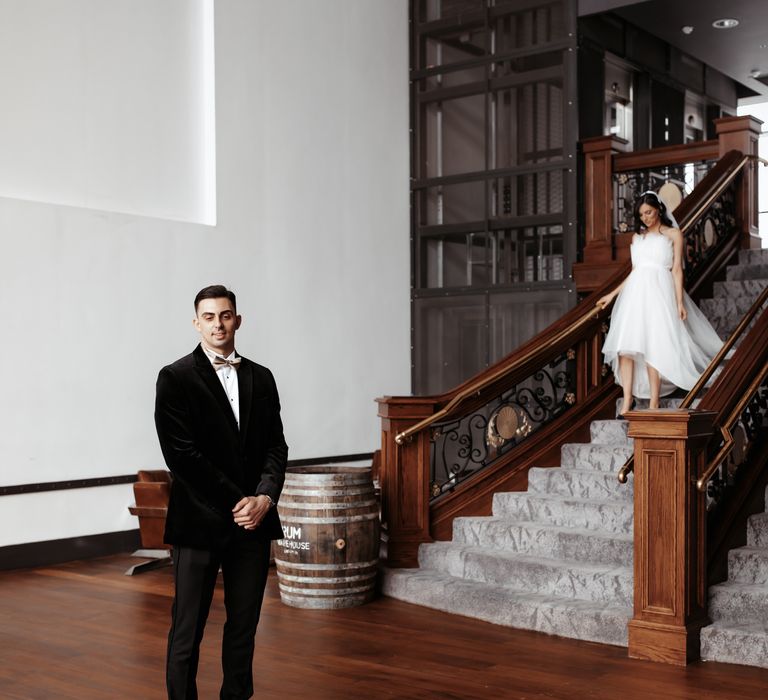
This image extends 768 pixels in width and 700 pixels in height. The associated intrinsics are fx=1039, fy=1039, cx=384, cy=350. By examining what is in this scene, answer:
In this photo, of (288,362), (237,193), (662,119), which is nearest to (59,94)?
(237,193)

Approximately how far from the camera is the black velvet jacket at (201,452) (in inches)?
132

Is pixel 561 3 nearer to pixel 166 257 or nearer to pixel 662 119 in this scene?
pixel 662 119

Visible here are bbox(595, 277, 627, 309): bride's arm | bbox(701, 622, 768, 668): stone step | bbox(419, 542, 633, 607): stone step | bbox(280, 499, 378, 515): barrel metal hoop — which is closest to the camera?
bbox(701, 622, 768, 668): stone step

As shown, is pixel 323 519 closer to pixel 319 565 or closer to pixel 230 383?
pixel 319 565

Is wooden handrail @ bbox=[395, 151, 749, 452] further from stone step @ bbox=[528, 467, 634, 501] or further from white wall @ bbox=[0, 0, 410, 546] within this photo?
white wall @ bbox=[0, 0, 410, 546]

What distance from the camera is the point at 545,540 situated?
614 cm

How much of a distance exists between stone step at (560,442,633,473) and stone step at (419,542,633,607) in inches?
37.2

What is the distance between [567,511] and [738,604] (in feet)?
4.78

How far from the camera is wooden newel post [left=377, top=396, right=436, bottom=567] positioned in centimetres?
648

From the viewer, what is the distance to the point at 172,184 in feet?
29.0

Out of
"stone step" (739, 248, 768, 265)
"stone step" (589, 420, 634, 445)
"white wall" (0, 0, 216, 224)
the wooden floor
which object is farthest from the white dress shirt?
"stone step" (739, 248, 768, 265)

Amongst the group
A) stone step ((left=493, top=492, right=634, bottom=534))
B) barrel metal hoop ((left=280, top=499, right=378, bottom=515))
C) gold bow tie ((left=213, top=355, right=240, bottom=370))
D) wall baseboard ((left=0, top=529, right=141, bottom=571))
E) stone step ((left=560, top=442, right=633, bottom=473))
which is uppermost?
gold bow tie ((left=213, top=355, right=240, bottom=370))

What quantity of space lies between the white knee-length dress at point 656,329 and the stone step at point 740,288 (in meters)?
1.12

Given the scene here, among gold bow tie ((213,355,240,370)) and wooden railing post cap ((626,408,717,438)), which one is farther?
wooden railing post cap ((626,408,717,438))
